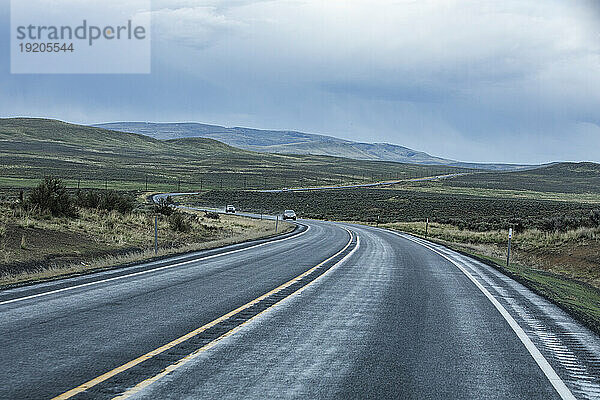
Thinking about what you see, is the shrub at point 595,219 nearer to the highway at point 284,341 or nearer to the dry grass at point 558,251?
the dry grass at point 558,251

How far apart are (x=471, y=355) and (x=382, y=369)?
144 centimetres

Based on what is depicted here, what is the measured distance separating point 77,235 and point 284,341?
57.3 feet

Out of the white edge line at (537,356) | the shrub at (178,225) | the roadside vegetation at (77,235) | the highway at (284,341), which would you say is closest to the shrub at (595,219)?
the roadside vegetation at (77,235)

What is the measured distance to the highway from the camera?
557cm

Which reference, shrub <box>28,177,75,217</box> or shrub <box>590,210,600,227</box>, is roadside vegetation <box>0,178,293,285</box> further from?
shrub <box>590,210,600,227</box>

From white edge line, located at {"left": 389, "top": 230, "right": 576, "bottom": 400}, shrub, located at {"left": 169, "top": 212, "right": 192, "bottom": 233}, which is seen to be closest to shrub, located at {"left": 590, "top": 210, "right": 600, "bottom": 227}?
shrub, located at {"left": 169, "top": 212, "right": 192, "bottom": 233}

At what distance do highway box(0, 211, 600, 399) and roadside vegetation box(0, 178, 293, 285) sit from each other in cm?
453

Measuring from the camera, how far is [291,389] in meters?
5.46

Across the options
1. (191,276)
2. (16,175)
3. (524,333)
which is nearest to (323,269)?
(191,276)

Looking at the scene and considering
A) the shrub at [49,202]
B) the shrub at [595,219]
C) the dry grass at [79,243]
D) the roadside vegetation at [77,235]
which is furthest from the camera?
the shrub at [595,219]

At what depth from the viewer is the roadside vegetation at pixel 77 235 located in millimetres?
17047

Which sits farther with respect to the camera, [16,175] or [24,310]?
[16,175]

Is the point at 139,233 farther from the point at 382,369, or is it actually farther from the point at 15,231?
the point at 382,369

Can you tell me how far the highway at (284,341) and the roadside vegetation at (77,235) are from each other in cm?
453
